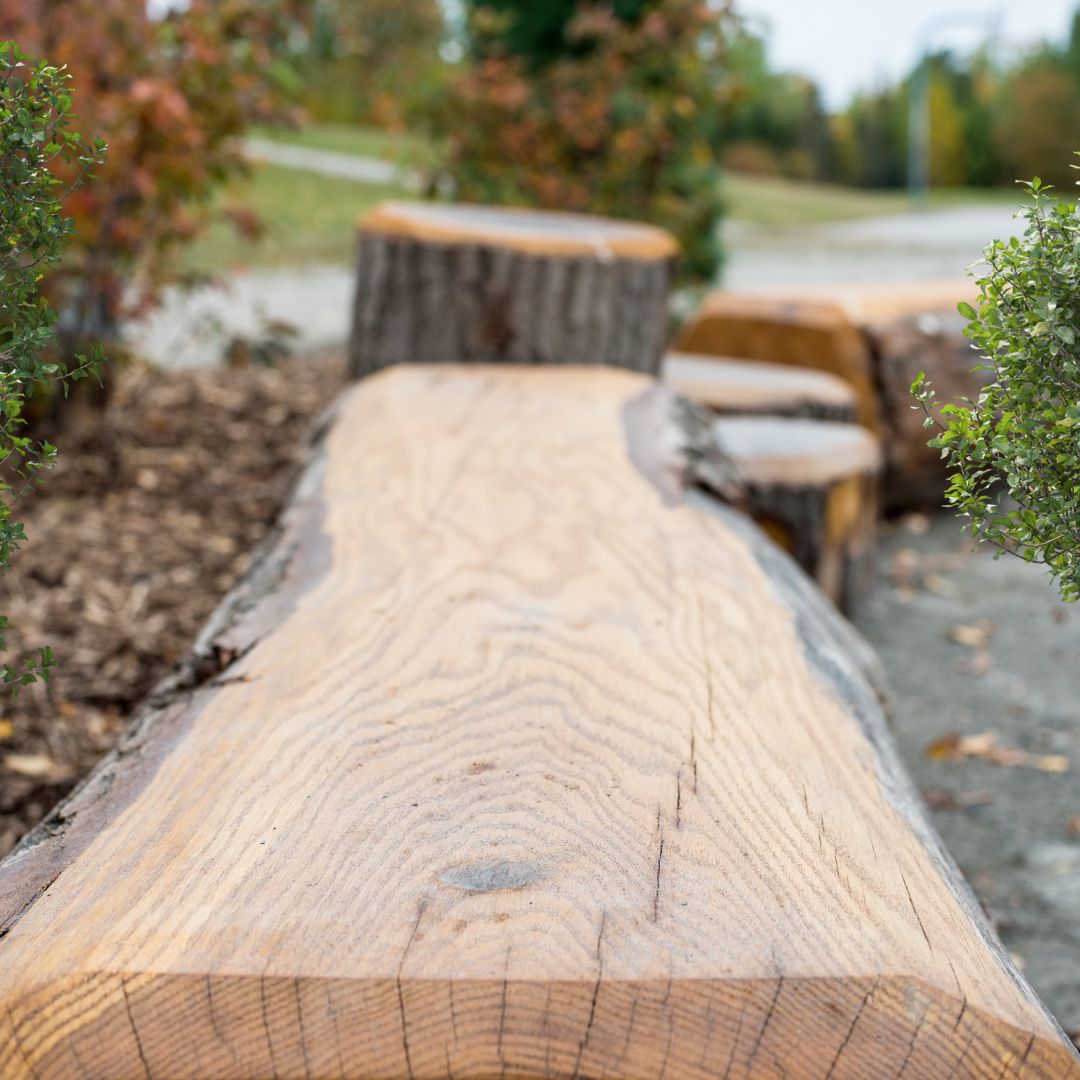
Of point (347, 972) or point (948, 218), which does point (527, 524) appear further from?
point (948, 218)

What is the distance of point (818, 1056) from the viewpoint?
110 centimetres

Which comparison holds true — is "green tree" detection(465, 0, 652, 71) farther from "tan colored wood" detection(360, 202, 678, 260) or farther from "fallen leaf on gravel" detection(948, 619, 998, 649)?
"fallen leaf on gravel" detection(948, 619, 998, 649)

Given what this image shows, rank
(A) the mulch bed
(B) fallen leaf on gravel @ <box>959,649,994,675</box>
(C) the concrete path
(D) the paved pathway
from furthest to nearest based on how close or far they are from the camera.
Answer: (D) the paved pathway
(C) the concrete path
(B) fallen leaf on gravel @ <box>959,649,994,675</box>
(A) the mulch bed

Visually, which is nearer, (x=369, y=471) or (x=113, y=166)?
(x=369, y=471)

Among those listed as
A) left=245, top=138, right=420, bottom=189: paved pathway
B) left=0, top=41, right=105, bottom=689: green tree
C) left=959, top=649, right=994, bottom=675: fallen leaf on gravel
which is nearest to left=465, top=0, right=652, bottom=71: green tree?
left=959, top=649, right=994, bottom=675: fallen leaf on gravel

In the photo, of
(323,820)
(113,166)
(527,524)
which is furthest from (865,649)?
(113,166)

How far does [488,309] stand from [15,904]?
8.46 feet

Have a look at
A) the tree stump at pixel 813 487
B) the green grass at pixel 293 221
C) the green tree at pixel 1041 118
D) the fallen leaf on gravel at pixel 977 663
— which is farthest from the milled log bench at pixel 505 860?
the green tree at pixel 1041 118

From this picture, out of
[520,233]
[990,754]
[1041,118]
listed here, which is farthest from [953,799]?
[1041,118]

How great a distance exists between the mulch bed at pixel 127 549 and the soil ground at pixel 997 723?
1.61 meters

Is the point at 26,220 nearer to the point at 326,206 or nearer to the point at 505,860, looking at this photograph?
the point at 505,860

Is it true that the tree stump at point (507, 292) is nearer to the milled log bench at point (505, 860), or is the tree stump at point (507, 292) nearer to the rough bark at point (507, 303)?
the rough bark at point (507, 303)

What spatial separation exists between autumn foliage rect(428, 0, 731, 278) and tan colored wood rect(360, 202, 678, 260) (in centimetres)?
258

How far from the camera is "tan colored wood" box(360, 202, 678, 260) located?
361cm
